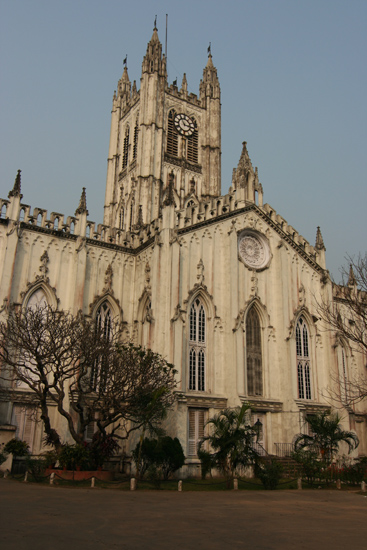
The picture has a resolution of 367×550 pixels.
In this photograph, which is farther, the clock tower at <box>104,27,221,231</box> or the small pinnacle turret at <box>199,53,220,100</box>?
the small pinnacle turret at <box>199,53,220,100</box>

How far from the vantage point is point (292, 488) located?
906 inches

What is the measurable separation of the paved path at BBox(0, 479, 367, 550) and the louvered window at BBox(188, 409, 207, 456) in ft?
27.6

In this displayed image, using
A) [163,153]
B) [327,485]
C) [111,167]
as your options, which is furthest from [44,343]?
[111,167]

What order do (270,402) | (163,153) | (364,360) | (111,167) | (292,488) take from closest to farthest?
1. (292,488)
2. (270,402)
3. (364,360)
4. (163,153)
5. (111,167)

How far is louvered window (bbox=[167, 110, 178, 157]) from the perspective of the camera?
64.0 m

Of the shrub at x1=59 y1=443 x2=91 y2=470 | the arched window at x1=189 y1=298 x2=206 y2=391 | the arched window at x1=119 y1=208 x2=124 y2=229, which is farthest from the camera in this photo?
the arched window at x1=119 y1=208 x2=124 y2=229

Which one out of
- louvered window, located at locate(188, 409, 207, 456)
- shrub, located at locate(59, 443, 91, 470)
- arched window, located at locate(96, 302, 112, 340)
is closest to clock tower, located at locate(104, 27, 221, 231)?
arched window, located at locate(96, 302, 112, 340)

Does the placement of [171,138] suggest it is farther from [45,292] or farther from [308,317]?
[45,292]

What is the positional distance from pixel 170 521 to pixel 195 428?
15621 mm

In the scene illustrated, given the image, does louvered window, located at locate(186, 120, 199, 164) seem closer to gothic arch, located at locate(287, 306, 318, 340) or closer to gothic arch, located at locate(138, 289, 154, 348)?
gothic arch, located at locate(287, 306, 318, 340)

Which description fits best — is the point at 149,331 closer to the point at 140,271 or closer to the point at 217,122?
the point at 140,271

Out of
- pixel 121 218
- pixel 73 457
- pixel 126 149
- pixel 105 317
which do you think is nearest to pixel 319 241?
pixel 105 317

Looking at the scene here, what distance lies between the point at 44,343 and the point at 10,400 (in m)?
5.16

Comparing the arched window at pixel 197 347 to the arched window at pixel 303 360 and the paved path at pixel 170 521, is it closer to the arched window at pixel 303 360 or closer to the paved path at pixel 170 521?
the arched window at pixel 303 360
